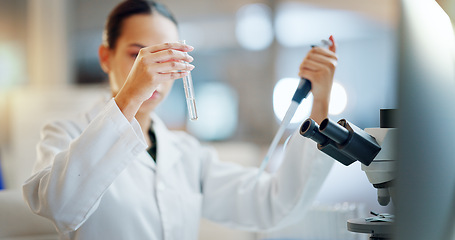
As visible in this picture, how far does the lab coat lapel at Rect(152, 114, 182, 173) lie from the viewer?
122 cm

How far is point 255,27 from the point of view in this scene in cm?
445

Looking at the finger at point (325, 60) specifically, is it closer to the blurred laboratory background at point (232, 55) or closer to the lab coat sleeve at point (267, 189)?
the lab coat sleeve at point (267, 189)

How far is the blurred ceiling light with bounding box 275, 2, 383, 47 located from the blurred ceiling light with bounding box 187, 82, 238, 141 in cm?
73

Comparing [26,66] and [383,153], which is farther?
[26,66]

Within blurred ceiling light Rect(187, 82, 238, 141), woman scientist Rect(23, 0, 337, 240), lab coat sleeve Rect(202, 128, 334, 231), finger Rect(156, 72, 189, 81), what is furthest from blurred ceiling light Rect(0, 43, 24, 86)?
finger Rect(156, 72, 189, 81)

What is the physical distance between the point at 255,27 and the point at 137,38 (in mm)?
3454

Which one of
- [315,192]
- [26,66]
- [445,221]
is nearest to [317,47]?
[315,192]

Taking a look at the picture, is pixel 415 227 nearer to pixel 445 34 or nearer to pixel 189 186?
pixel 445 34

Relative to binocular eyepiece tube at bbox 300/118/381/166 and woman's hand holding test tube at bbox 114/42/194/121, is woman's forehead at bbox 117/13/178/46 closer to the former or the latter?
woman's hand holding test tube at bbox 114/42/194/121

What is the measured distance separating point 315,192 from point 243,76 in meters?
3.42

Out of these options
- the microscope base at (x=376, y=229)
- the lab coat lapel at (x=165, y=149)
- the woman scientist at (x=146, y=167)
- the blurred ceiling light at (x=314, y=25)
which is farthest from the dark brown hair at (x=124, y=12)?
the blurred ceiling light at (x=314, y=25)

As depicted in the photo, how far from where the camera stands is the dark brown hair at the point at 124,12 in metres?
1.13

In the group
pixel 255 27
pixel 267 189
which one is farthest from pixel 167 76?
pixel 255 27

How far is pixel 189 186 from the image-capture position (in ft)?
4.20
